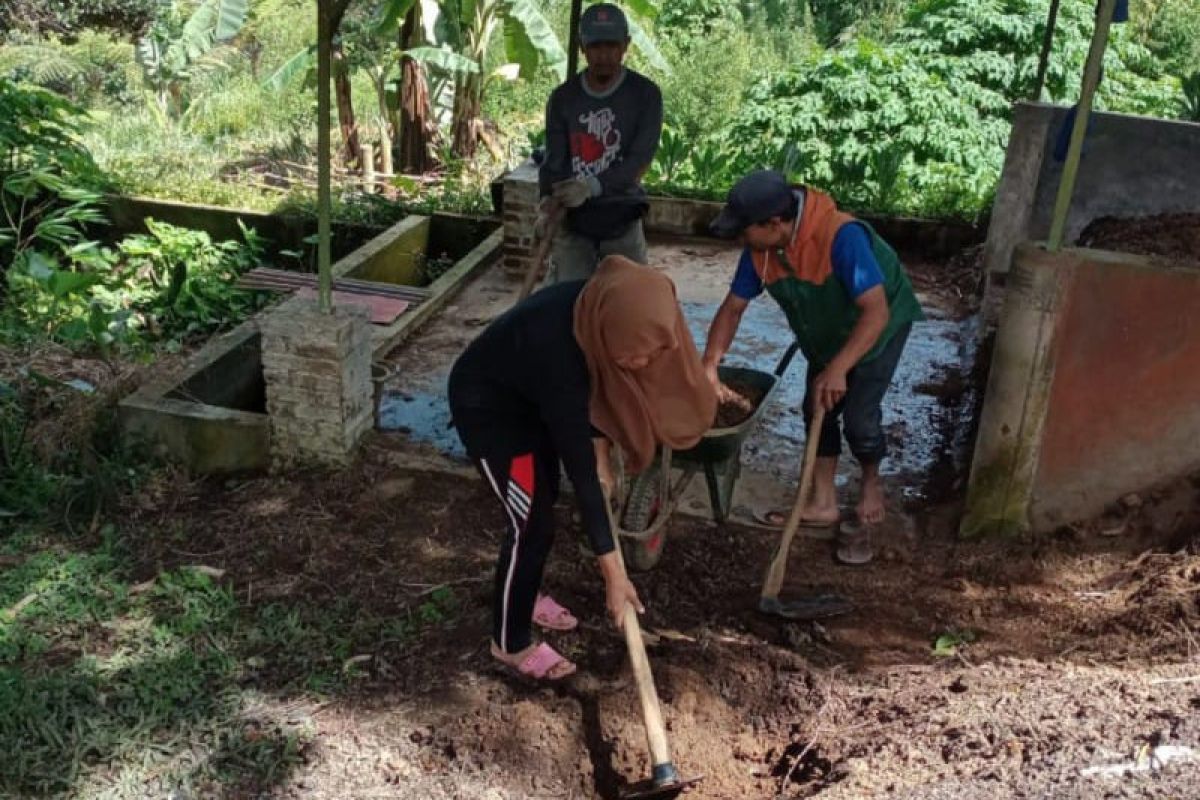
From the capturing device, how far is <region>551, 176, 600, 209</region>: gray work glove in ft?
15.8

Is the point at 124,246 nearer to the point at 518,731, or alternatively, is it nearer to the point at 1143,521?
the point at 518,731

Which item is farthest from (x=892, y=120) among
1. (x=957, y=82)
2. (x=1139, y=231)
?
(x=1139, y=231)

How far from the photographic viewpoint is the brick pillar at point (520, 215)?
7.01 m

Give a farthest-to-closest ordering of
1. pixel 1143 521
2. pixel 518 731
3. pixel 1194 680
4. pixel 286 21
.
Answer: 1. pixel 286 21
2. pixel 1143 521
3. pixel 518 731
4. pixel 1194 680

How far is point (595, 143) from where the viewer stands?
196 inches

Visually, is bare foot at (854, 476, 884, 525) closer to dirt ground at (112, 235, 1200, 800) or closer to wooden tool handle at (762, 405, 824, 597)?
dirt ground at (112, 235, 1200, 800)

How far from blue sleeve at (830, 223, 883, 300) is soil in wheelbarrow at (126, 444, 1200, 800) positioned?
1182 mm

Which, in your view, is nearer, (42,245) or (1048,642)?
(1048,642)

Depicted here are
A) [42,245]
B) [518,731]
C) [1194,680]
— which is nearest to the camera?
[1194,680]

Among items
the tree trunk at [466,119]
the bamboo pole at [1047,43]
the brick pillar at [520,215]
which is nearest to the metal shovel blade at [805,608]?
the brick pillar at [520,215]

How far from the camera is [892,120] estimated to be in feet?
40.1

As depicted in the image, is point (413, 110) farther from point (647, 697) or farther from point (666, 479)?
point (647, 697)

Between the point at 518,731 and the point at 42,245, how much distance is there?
651cm

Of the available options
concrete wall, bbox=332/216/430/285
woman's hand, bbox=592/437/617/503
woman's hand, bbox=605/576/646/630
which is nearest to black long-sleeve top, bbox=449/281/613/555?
woman's hand, bbox=605/576/646/630
